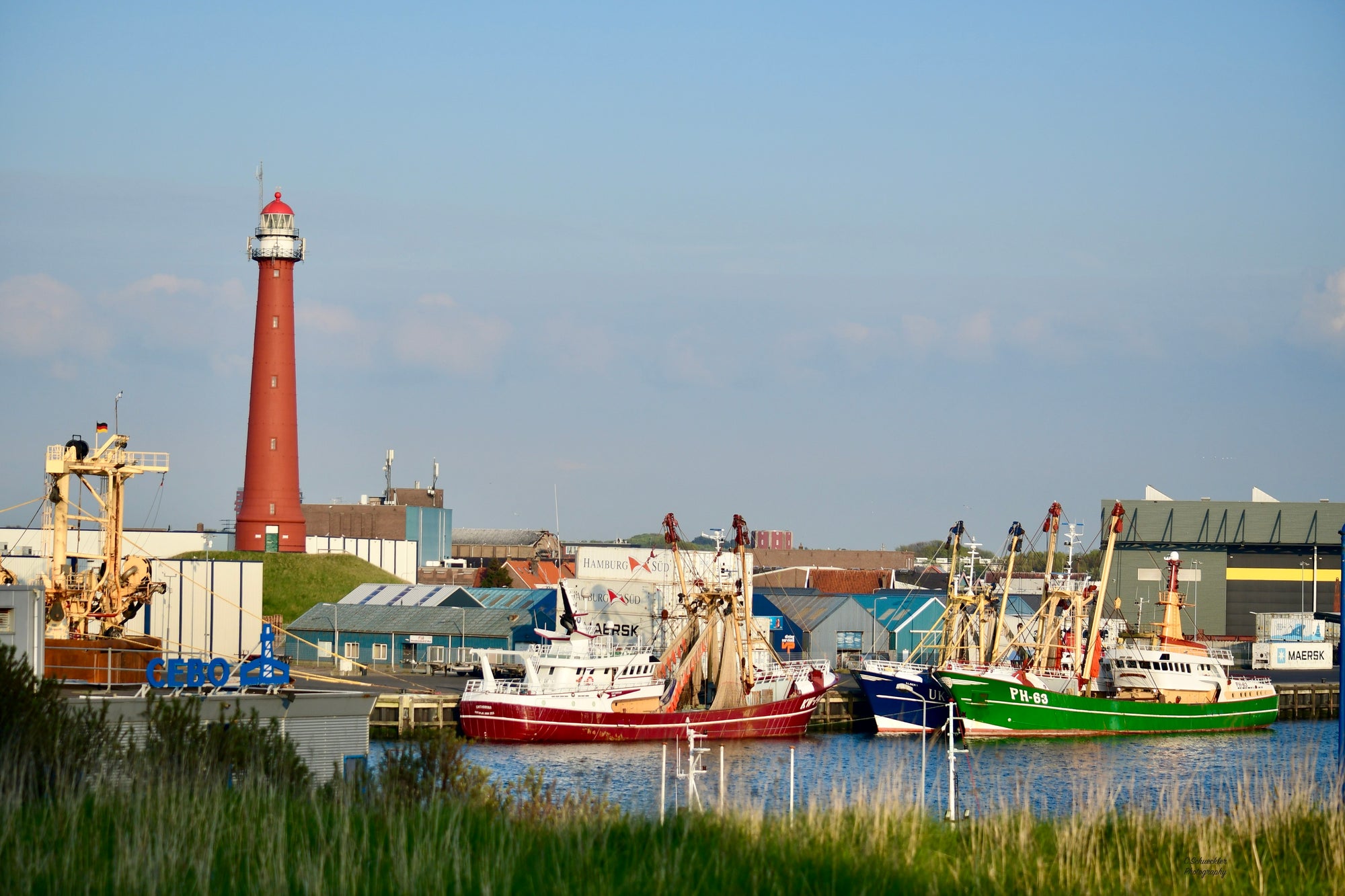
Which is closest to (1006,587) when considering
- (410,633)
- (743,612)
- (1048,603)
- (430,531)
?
(1048,603)

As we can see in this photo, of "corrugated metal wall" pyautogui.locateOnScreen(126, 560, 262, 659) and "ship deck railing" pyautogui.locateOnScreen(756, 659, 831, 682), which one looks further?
"corrugated metal wall" pyautogui.locateOnScreen(126, 560, 262, 659)

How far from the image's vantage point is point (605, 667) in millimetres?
58625

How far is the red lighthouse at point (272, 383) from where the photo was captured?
79125mm

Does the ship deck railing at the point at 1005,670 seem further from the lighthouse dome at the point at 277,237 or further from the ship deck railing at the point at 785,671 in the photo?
the lighthouse dome at the point at 277,237

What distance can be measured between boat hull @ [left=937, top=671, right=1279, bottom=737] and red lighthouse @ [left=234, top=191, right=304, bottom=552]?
1512 inches

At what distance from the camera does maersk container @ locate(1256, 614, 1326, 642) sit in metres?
90.7

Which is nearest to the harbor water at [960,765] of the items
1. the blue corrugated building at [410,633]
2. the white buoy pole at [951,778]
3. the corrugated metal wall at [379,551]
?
the white buoy pole at [951,778]

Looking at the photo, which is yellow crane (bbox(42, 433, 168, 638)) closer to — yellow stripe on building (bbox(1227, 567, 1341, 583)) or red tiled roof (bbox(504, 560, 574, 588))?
red tiled roof (bbox(504, 560, 574, 588))

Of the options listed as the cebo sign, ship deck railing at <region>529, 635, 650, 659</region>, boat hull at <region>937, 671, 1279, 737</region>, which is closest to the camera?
the cebo sign

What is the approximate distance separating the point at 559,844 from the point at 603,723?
42.8 m

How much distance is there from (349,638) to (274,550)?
1035 centimetres

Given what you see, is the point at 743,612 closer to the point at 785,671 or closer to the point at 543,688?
the point at 785,671

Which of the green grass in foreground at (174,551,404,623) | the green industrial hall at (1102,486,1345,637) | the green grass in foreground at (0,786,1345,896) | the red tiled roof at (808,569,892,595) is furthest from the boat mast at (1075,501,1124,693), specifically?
the green grass in foreground at (0,786,1345,896)

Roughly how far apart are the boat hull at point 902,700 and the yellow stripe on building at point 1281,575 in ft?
159
